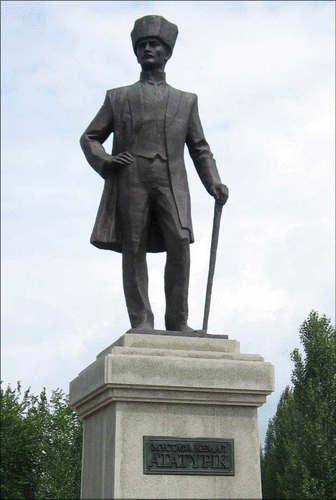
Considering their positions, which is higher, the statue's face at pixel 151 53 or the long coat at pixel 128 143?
the statue's face at pixel 151 53

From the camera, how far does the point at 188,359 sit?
274 inches

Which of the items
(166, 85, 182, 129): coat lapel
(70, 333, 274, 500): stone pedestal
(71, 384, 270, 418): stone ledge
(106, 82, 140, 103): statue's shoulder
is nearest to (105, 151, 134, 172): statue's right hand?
(166, 85, 182, 129): coat lapel

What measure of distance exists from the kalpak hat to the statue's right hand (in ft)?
4.01

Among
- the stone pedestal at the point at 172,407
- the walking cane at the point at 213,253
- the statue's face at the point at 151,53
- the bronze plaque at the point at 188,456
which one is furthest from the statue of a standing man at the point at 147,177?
the bronze plaque at the point at 188,456

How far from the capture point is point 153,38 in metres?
8.07

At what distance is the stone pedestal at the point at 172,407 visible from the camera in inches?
265

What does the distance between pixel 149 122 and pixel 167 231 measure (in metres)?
1.05

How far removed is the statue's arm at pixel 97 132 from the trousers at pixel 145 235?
0.40 m

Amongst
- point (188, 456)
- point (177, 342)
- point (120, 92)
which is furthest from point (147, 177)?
point (188, 456)

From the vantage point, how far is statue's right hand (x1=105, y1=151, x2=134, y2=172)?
7770 millimetres

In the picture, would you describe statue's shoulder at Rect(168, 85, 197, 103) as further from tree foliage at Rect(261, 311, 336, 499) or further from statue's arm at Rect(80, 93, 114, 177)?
tree foliage at Rect(261, 311, 336, 499)

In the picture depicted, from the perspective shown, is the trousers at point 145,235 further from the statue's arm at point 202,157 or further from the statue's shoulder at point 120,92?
the statue's shoulder at point 120,92

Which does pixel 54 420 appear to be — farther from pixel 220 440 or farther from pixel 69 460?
pixel 220 440

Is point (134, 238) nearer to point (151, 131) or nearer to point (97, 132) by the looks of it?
point (151, 131)
